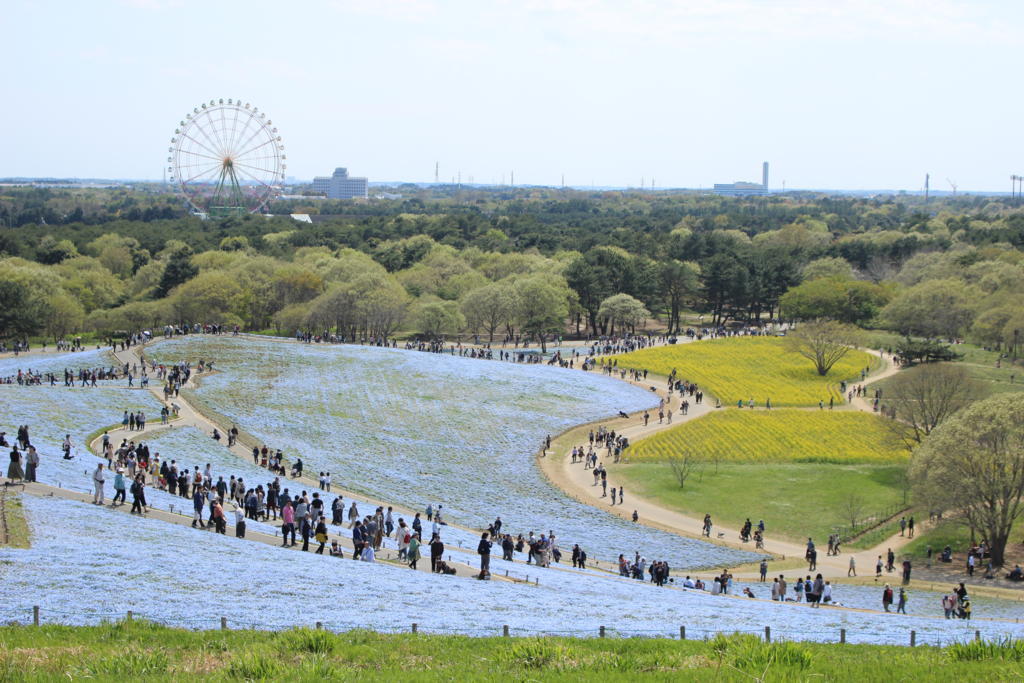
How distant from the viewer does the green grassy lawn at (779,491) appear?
43.5m

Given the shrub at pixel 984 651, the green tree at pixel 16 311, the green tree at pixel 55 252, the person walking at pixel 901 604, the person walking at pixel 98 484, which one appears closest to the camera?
the shrub at pixel 984 651

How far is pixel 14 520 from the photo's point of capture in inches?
924

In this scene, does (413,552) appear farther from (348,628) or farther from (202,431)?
(202,431)

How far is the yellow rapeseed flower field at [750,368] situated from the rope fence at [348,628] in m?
51.6

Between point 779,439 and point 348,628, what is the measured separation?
4519 cm

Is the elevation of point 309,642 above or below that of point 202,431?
above

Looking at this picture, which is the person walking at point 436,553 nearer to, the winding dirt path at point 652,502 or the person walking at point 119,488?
the person walking at point 119,488

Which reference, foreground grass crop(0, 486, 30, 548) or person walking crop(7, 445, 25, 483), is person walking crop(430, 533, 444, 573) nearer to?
foreground grass crop(0, 486, 30, 548)

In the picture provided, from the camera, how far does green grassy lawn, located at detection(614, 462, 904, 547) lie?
43.5m

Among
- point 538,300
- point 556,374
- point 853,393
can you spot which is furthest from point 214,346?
point 853,393

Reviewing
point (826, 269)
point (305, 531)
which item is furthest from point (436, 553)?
point (826, 269)

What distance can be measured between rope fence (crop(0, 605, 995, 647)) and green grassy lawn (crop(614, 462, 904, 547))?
23.9m

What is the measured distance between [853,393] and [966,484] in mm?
35559

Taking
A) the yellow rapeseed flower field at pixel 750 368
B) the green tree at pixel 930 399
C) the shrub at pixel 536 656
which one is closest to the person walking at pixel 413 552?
the shrub at pixel 536 656
